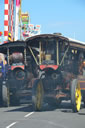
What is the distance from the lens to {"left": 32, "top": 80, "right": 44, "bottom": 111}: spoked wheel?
13164mm

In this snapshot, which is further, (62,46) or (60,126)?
(62,46)

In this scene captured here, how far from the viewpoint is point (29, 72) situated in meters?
16.0

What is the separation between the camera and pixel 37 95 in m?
13.7

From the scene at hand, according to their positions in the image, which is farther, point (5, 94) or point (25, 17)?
point (25, 17)

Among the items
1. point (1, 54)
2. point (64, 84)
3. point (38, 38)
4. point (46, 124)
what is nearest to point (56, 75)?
point (64, 84)

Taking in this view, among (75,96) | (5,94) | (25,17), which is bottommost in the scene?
(5,94)

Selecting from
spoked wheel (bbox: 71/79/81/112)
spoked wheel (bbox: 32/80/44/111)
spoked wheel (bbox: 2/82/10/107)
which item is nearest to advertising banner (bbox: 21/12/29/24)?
spoked wheel (bbox: 2/82/10/107)

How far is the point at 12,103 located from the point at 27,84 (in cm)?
147

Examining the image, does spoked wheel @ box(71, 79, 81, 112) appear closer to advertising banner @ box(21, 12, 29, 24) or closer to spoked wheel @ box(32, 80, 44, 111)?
spoked wheel @ box(32, 80, 44, 111)

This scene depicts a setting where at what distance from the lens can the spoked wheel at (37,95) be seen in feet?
43.2

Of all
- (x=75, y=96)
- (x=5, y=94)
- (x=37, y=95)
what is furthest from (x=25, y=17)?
(x=75, y=96)

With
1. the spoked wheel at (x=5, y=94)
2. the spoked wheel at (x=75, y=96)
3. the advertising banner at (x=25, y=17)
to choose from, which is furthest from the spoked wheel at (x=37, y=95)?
the advertising banner at (x=25, y=17)

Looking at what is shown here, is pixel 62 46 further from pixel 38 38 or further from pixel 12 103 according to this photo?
pixel 12 103

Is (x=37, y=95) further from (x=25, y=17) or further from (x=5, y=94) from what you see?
(x=25, y=17)
